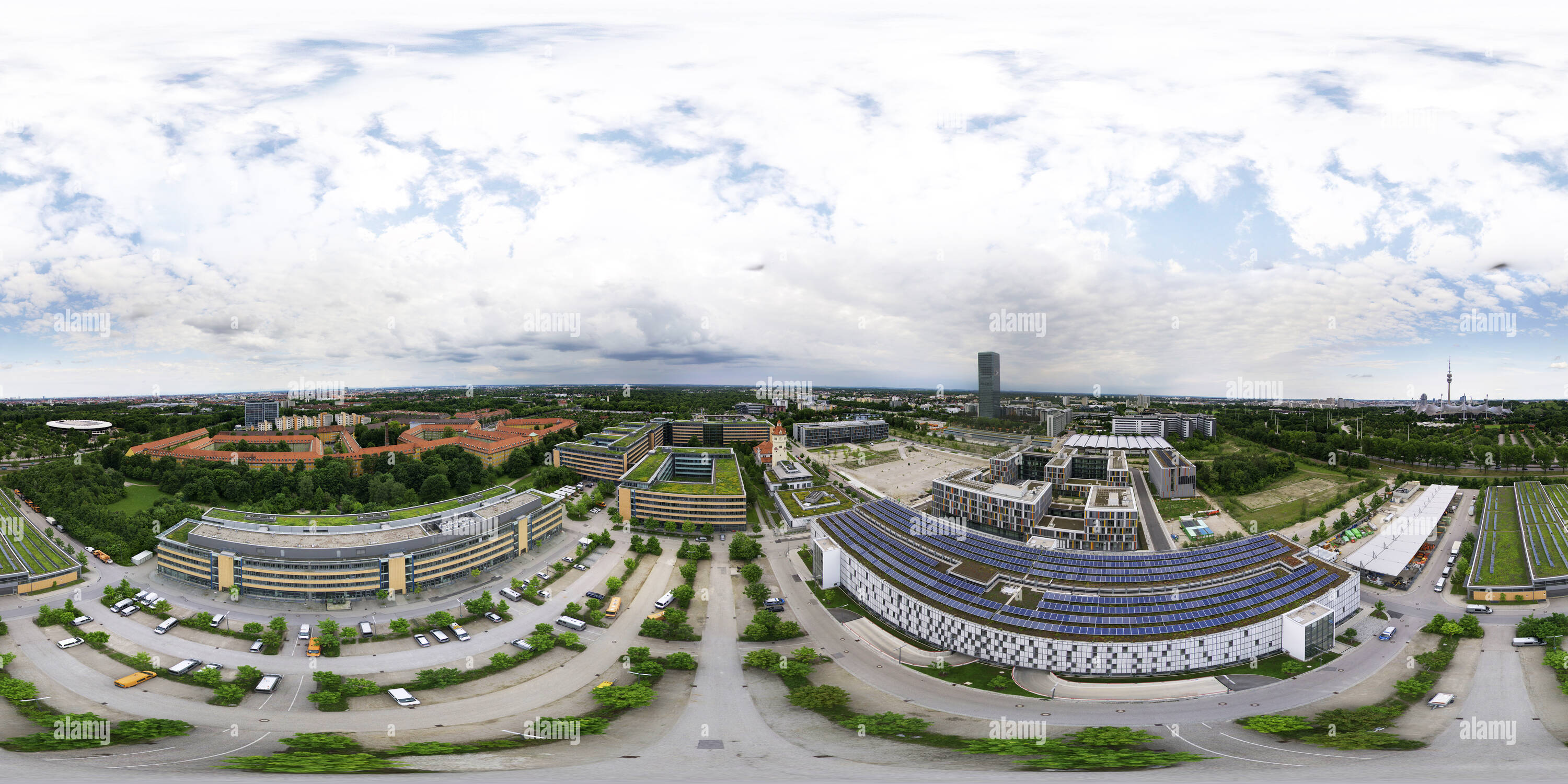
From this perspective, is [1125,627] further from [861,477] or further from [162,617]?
[162,617]

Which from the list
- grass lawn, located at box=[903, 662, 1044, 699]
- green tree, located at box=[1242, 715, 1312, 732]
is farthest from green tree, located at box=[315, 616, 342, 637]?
green tree, located at box=[1242, 715, 1312, 732]

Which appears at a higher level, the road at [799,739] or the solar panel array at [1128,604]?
the solar panel array at [1128,604]

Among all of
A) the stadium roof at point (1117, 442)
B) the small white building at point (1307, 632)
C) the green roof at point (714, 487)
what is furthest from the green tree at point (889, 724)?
the stadium roof at point (1117, 442)

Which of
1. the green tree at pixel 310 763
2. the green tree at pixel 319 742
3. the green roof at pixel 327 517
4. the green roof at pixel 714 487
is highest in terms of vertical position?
the green roof at pixel 714 487

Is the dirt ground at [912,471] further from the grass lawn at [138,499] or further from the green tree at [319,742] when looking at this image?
the grass lawn at [138,499]

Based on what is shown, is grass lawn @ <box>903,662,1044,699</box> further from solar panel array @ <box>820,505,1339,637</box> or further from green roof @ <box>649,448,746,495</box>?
green roof @ <box>649,448,746,495</box>

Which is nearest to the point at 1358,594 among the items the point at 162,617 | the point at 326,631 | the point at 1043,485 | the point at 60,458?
the point at 1043,485

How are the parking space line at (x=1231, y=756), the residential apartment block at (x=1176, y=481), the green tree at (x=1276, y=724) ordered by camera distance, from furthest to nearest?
the residential apartment block at (x=1176, y=481) → the green tree at (x=1276, y=724) → the parking space line at (x=1231, y=756)
